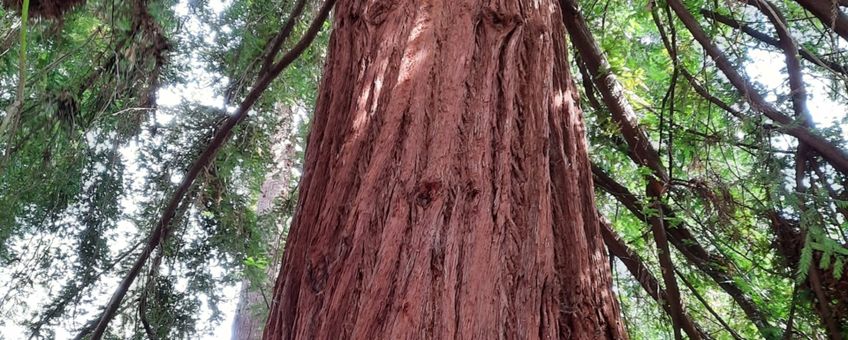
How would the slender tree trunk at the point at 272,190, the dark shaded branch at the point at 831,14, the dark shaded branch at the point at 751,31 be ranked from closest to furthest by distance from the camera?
the dark shaded branch at the point at 831,14, the dark shaded branch at the point at 751,31, the slender tree trunk at the point at 272,190

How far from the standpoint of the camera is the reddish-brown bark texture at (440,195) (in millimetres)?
1062

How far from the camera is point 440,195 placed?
1.15 m

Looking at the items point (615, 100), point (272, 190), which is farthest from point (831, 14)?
point (272, 190)

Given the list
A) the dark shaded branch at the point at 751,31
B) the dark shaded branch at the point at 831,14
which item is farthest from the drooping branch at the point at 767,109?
the dark shaded branch at the point at 831,14

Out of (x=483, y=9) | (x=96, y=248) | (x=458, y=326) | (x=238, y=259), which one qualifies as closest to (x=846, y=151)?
(x=483, y=9)

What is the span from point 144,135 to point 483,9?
274 cm

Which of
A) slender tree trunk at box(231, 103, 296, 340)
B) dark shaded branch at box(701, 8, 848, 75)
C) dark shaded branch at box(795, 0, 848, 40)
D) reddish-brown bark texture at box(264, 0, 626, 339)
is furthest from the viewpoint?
A: slender tree trunk at box(231, 103, 296, 340)

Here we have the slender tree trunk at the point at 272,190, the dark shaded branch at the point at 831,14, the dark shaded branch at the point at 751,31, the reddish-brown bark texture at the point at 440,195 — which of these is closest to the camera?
the reddish-brown bark texture at the point at 440,195

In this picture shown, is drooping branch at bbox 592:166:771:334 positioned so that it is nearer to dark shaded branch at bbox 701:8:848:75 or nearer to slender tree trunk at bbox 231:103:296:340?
dark shaded branch at bbox 701:8:848:75

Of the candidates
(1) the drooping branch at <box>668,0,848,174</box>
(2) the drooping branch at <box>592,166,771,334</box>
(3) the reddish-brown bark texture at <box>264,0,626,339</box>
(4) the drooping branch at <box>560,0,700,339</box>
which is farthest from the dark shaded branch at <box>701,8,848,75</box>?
(3) the reddish-brown bark texture at <box>264,0,626,339</box>

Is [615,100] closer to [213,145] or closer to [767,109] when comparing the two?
[767,109]

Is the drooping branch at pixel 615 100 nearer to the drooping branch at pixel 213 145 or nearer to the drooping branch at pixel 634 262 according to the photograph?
the drooping branch at pixel 634 262

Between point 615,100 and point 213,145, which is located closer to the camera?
point 615,100

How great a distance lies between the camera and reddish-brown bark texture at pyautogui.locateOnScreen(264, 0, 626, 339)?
41.8 inches
